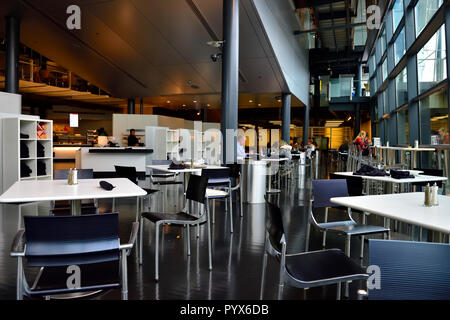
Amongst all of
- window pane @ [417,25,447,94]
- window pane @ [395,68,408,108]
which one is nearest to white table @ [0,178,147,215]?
window pane @ [417,25,447,94]

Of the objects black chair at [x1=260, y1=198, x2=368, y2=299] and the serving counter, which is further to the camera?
the serving counter

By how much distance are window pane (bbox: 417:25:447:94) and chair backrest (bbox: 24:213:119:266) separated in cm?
726

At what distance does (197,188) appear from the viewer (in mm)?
3025

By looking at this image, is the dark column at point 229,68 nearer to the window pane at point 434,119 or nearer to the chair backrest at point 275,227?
the window pane at point 434,119

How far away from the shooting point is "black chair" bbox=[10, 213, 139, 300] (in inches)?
57.5

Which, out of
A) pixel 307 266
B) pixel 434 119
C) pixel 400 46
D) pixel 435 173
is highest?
pixel 400 46

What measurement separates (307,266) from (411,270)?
0.72 m

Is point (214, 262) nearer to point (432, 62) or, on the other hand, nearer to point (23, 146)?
point (23, 146)

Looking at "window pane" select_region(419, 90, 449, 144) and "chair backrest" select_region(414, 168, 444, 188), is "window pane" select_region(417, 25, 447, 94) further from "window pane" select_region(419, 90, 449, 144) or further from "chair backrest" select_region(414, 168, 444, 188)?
"chair backrest" select_region(414, 168, 444, 188)

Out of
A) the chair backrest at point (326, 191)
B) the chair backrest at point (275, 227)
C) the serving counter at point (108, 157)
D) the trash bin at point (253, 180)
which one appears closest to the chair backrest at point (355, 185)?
the chair backrest at point (326, 191)

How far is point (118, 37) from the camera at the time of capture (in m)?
10.3

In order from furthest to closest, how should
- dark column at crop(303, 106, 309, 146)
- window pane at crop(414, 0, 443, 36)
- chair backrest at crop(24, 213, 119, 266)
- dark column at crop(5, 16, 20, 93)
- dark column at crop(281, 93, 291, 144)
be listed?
dark column at crop(303, 106, 309, 146)
dark column at crop(281, 93, 291, 144)
dark column at crop(5, 16, 20, 93)
window pane at crop(414, 0, 443, 36)
chair backrest at crop(24, 213, 119, 266)

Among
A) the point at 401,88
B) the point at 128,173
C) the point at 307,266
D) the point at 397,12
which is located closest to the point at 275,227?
the point at 307,266

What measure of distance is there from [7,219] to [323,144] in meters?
28.4
